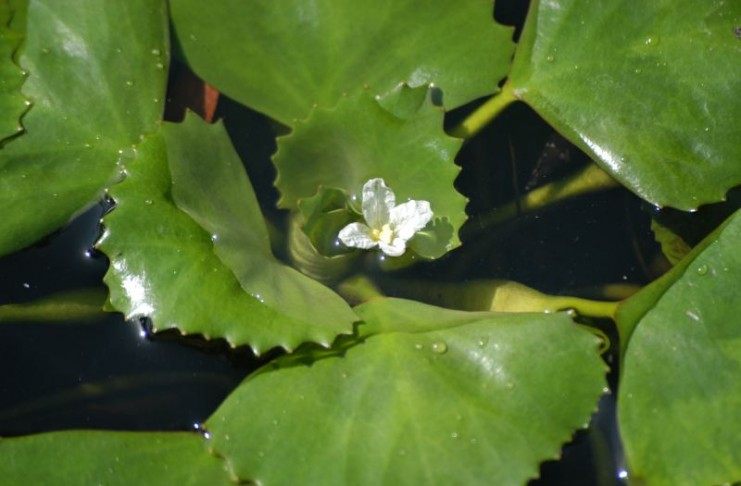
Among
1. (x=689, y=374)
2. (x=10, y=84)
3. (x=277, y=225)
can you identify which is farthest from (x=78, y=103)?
(x=689, y=374)

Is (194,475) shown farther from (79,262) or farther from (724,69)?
(724,69)

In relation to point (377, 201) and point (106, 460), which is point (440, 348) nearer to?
point (377, 201)

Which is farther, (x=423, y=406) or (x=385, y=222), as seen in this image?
(x=385, y=222)

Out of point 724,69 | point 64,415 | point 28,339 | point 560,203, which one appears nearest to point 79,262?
point 28,339

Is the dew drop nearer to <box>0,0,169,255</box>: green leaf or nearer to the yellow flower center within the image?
the yellow flower center

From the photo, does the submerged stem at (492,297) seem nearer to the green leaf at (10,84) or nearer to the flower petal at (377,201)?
the flower petal at (377,201)

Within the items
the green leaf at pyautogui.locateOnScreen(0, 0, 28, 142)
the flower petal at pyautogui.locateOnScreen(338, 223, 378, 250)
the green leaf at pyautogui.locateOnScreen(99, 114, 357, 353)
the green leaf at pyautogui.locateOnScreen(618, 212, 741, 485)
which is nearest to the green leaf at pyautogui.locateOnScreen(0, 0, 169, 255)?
the green leaf at pyautogui.locateOnScreen(0, 0, 28, 142)

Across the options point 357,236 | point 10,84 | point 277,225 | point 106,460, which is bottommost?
point 106,460
